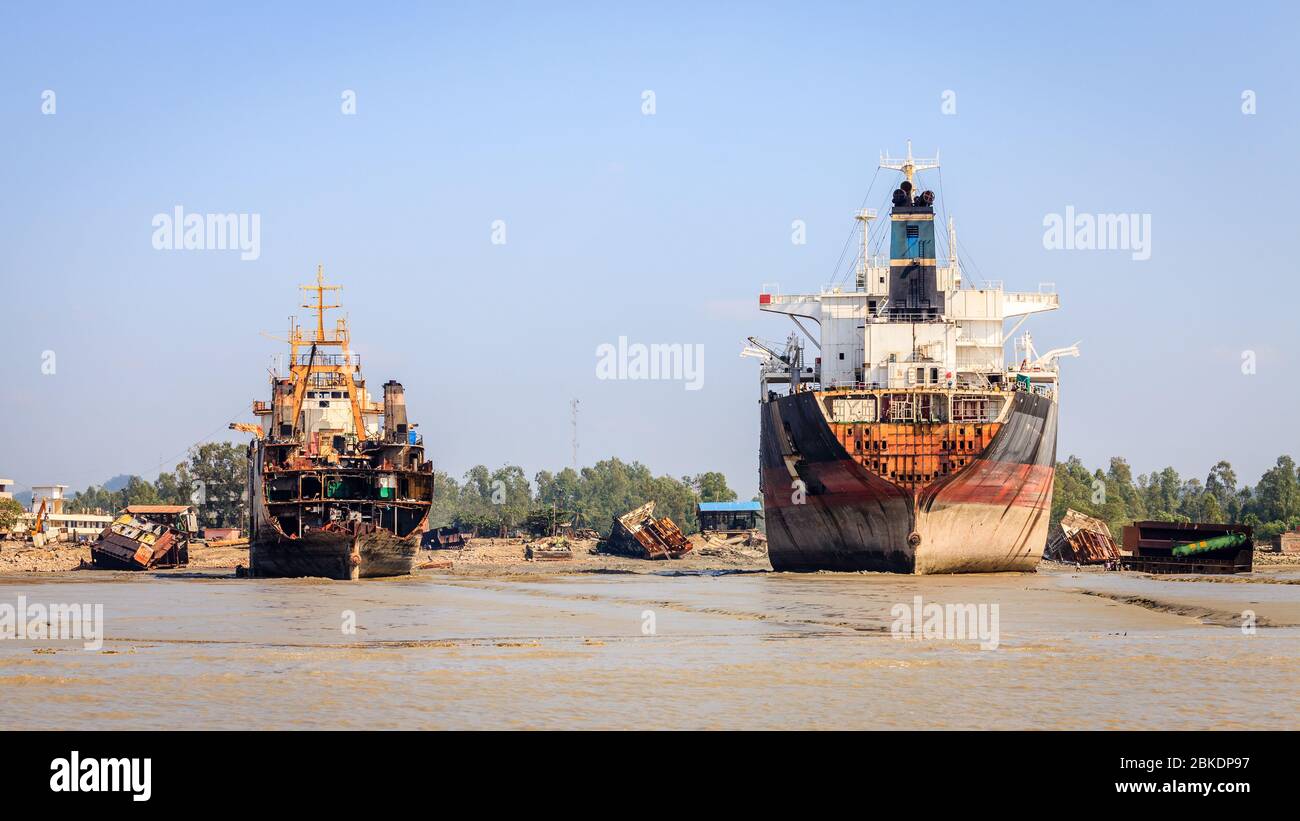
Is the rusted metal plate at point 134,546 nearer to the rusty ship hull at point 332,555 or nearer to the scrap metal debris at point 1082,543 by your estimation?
the rusty ship hull at point 332,555

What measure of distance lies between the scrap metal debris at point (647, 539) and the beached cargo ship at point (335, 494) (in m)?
29.4

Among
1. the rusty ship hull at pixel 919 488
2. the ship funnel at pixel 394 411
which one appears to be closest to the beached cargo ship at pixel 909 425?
the rusty ship hull at pixel 919 488

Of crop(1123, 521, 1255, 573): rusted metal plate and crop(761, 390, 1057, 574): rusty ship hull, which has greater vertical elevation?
crop(761, 390, 1057, 574): rusty ship hull

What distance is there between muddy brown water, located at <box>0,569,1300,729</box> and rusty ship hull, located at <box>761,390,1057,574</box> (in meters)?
13.2

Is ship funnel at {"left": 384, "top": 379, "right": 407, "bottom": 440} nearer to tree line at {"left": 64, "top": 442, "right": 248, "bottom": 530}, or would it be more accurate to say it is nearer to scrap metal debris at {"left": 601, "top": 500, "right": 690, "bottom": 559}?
scrap metal debris at {"left": 601, "top": 500, "right": 690, "bottom": 559}

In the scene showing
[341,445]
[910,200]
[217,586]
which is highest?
[910,200]

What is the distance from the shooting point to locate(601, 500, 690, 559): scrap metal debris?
329 feet

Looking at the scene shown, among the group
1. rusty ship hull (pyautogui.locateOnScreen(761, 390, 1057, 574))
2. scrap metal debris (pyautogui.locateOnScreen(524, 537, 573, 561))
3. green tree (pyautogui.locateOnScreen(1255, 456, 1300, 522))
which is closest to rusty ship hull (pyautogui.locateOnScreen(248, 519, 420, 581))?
rusty ship hull (pyautogui.locateOnScreen(761, 390, 1057, 574))

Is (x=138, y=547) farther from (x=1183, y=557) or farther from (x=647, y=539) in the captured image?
(x=1183, y=557)
